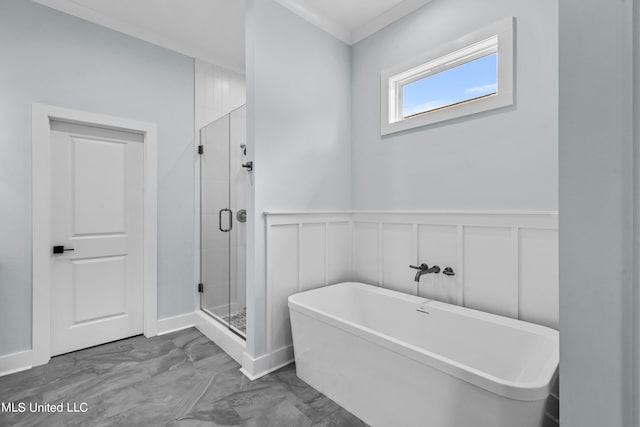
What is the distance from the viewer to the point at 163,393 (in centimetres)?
192

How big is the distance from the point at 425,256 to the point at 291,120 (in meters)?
1.47

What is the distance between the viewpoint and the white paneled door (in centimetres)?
241

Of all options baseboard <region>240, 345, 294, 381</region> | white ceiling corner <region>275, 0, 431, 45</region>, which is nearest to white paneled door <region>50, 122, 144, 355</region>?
baseboard <region>240, 345, 294, 381</region>

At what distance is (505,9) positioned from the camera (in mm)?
1842

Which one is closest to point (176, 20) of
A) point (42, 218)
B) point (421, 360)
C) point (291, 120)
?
point (291, 120)

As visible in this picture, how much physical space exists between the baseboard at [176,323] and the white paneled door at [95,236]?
19 cm

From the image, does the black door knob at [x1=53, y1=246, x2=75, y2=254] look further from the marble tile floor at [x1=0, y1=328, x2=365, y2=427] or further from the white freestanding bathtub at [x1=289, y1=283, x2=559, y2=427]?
the white freestanding bathtub at [x1=289, y1=283, x2=559, y2=427]

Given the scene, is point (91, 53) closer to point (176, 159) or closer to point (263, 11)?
point (176, 159)

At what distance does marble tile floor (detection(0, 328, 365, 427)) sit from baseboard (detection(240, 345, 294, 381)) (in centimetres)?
5

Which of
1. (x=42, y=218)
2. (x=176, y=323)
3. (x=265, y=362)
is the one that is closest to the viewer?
(x=265, y=362)

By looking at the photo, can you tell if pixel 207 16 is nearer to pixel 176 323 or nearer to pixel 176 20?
pixel 176 20
